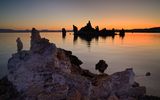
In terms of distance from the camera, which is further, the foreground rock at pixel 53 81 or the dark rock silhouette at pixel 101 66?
the dark rock silhouette at pixel 101 66

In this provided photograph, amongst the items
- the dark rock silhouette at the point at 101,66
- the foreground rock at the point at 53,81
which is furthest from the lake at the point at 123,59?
the foreground rock at the point at 53,81

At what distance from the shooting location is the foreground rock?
13039 millimetres

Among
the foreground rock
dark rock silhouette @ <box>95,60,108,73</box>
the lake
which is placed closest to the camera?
the foreground rock

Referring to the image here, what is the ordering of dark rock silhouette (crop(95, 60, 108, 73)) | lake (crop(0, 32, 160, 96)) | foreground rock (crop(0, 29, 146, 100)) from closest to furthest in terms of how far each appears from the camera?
foreground rock (crop(0, 29, 146, 100)) → lake (crop(0, 32, 160, 96)) → dark rock silhouette (crop(95, 60, 108, 73))

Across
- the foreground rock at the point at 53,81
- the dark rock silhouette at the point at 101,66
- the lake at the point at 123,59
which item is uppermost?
the foreground rock at the point at 53,81

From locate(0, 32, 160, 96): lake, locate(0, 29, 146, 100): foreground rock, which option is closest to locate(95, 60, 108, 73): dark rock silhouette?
locate(0, 32, 160, 96): lake

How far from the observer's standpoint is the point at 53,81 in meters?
13.3

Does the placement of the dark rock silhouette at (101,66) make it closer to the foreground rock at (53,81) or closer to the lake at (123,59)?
the lake at (123,59)

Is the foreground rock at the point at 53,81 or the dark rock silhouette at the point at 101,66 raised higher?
the foreground rock at the point at 53,81

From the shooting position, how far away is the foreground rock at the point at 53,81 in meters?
13.0

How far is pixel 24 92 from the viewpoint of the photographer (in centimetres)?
1380

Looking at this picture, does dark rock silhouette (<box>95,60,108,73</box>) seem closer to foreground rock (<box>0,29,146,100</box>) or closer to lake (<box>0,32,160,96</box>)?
lake (<box>0,32,160,96</box>)

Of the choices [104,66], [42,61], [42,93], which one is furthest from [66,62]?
[104,66]

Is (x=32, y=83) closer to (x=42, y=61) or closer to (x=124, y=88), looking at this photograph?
(x=42, y=61)
